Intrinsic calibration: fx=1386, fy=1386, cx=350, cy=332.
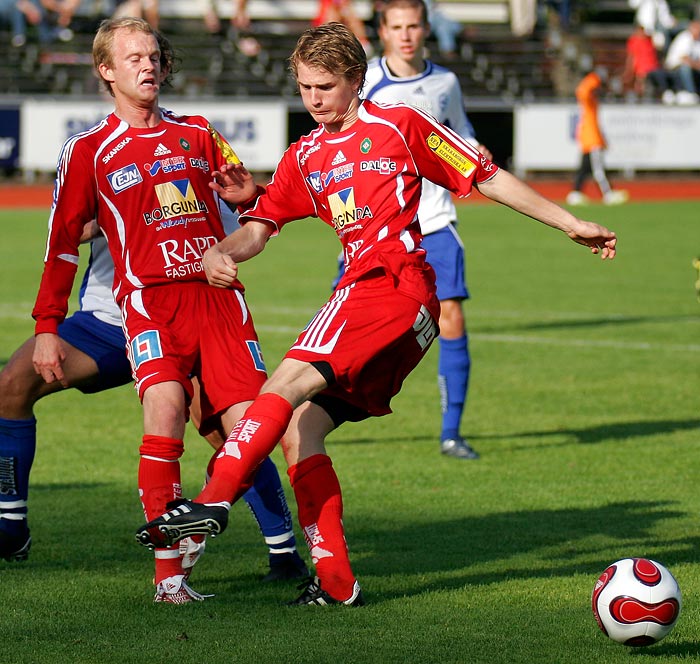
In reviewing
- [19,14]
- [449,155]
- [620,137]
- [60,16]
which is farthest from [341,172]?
[60,16]

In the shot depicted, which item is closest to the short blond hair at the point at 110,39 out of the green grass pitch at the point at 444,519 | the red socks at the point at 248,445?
the red socks at the point at 248,445

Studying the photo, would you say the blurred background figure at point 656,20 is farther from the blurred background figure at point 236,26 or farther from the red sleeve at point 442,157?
the red sleeve at point 442,157

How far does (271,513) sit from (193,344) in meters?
0.75

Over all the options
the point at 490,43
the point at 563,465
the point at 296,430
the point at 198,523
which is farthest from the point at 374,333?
the point at 490,43

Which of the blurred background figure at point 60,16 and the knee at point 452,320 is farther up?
the blurred background figure at point 60,16

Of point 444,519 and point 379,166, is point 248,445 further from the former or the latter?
point 444,519

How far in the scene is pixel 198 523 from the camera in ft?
13.6

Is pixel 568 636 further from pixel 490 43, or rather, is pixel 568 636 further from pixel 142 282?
pixel 490 43

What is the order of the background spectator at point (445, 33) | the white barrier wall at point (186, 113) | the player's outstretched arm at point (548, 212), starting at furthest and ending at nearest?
1. the background spectator at point (445, 33)
2. the white barrier wall at point (186, 113)
3. the player's outstretched arm at point (548, 212)

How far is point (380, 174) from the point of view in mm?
4781

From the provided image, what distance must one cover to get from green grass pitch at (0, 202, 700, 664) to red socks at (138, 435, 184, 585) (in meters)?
0.17

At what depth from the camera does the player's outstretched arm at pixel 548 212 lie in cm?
468

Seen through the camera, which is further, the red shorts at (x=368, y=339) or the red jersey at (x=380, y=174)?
the red jersey at (x=380, y=174)

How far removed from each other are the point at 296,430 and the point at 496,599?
2.99 feet
